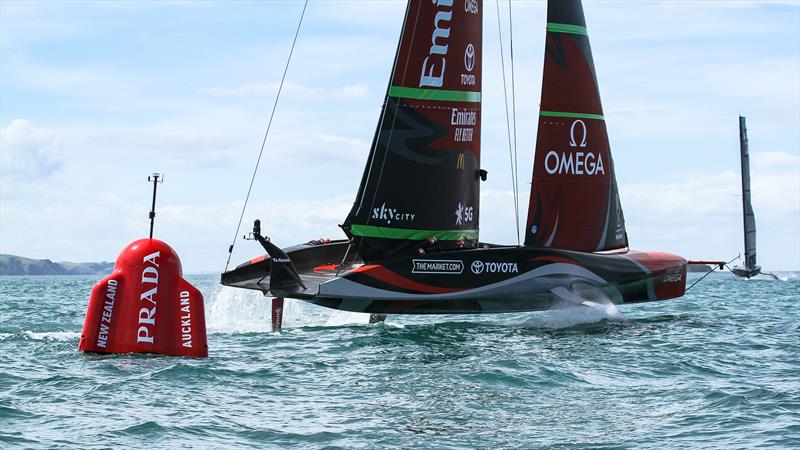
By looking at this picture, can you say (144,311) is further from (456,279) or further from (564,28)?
(564,28)

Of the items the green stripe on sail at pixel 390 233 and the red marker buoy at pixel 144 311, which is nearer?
the red marker buoy at pixel 144 311

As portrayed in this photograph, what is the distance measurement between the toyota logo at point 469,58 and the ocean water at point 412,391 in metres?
5.13

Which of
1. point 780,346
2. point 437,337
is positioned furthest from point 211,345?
point 780,346

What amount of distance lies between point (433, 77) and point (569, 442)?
11.0m

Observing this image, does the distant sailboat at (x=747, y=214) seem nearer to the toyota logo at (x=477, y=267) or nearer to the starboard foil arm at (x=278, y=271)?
the toyota logo at (x=477, y=267)

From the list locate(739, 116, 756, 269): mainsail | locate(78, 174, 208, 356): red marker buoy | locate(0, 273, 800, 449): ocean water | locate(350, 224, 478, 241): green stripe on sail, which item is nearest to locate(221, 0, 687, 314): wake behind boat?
locate(350, 224, 478, 241): green stripe on sail

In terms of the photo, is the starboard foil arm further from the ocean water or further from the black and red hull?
the ocean water

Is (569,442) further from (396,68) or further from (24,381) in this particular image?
(396,68)

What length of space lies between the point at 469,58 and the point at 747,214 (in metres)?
25.3

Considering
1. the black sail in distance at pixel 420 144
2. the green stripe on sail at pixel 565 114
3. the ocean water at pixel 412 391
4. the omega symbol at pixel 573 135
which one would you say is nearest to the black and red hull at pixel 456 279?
the ocean water at pixel 412 391

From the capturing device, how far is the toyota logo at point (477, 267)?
17.5 metres

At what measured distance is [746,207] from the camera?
40.7 metres

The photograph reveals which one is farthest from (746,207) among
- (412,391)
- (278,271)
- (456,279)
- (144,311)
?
(144,311)

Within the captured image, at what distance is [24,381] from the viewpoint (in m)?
10.8
